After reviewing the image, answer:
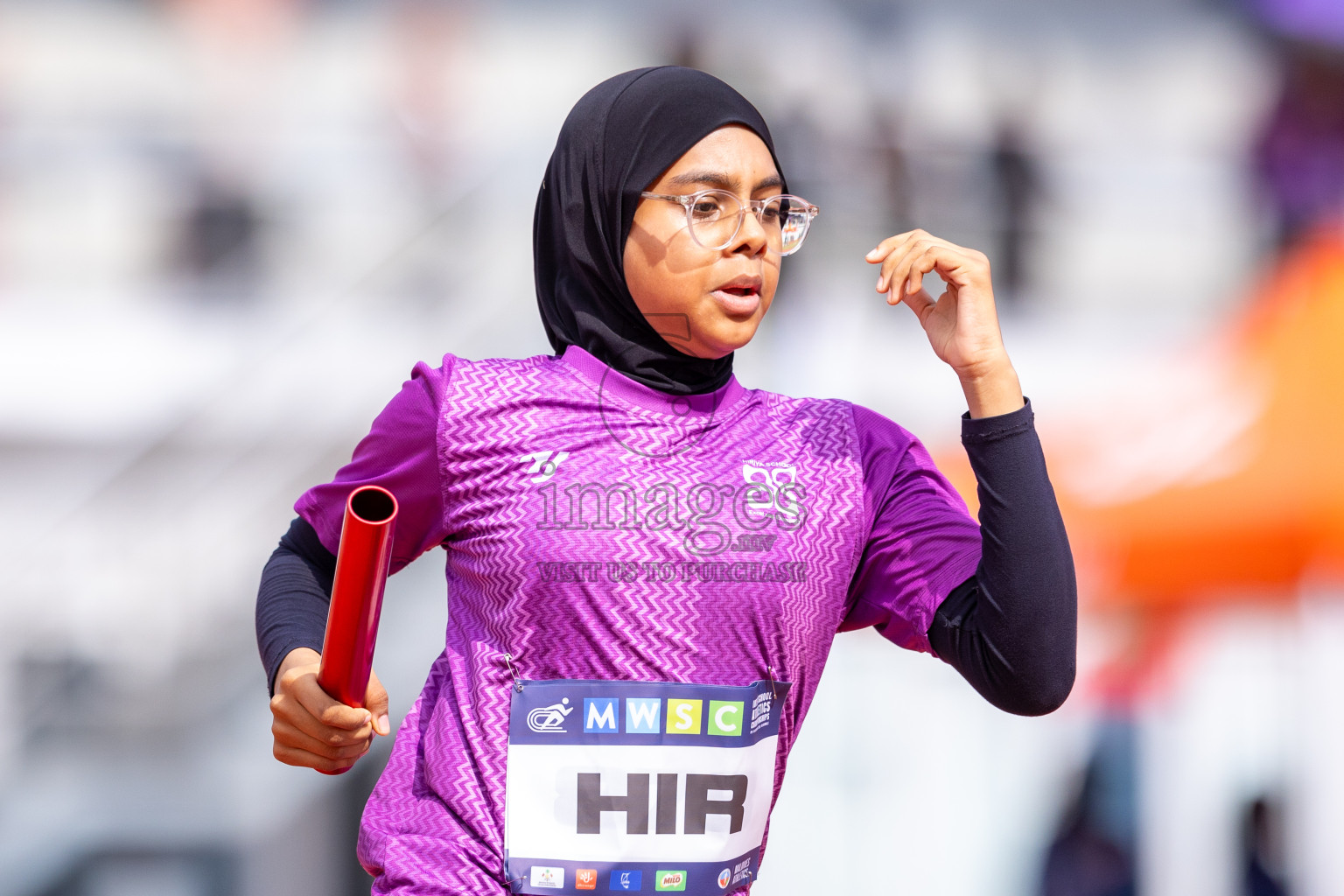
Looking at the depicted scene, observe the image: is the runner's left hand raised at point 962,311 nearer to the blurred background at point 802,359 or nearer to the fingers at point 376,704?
the fingers at point 376,704

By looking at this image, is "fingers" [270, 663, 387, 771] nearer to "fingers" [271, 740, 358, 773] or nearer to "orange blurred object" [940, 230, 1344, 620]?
"fingers" [271, 740, 358, 773]

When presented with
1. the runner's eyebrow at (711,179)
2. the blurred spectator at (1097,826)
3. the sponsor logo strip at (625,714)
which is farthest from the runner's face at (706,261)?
the blurred spectator at (1097,826)

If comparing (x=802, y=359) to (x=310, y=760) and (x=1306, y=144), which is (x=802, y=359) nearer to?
(x=1306, y=144)

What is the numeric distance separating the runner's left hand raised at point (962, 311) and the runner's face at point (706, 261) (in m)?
0.15

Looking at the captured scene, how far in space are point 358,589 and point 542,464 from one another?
32 centimetres

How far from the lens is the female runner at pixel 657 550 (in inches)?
49.8

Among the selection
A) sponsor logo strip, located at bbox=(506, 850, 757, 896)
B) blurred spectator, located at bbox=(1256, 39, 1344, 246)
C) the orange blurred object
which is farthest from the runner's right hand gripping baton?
blurred spectator, located at bbox=(1256, 39, 1344, 246)

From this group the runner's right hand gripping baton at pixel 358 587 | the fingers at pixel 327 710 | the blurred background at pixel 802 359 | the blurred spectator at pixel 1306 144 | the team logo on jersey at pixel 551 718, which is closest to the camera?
the runner's right hand gripping baton at pixel 358 587

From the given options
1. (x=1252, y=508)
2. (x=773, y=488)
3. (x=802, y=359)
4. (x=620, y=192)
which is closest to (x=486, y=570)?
(x=773, y=488)

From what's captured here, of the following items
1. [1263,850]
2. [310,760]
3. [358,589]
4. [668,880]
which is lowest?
[1263,850]

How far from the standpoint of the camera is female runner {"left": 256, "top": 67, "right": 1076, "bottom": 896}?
49.8 inches

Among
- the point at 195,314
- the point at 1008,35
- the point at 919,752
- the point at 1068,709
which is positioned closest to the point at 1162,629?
the point at 1068,709

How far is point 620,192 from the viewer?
1.46 m

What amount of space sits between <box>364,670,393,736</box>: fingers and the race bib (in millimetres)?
130
